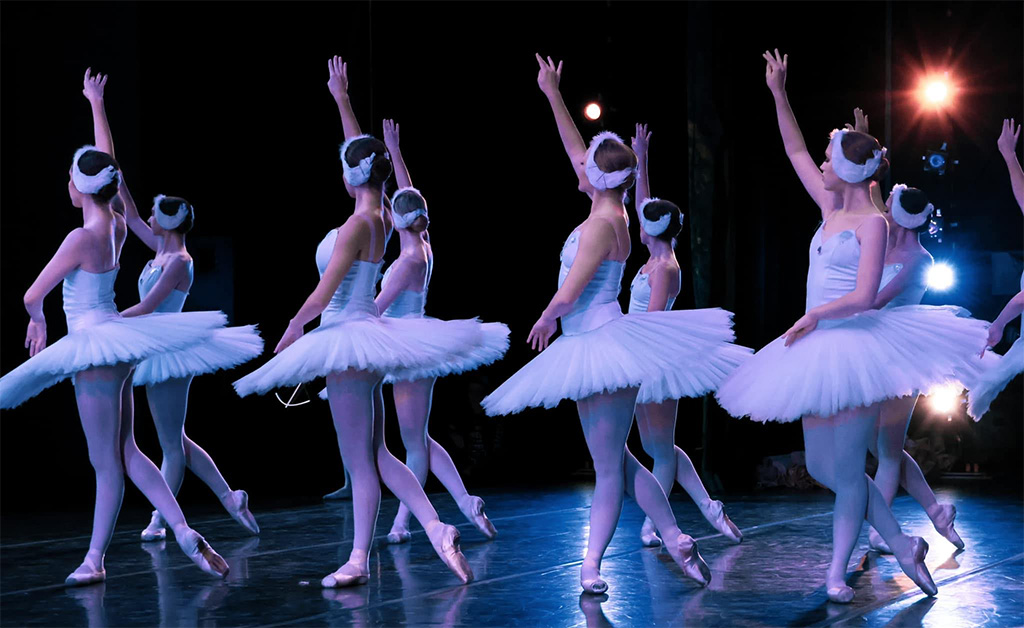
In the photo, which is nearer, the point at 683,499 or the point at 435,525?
the point at 435,525

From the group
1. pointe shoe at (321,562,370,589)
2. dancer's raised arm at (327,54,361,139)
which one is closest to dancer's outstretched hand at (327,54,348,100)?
dancer's raised arm at (327,54,361,139)

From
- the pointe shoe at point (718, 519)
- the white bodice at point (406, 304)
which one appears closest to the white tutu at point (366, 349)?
the white bodice at point (406, 304)

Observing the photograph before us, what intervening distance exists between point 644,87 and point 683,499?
2.94 m

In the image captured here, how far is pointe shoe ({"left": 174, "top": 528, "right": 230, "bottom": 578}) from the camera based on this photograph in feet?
13.6

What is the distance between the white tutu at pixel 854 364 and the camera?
3398 millimetres

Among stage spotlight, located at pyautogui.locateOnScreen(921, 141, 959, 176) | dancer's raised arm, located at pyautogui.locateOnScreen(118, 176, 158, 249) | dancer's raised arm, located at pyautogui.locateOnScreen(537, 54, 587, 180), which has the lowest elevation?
dancer's raised arm, located at pyautogui.locateOnScreen(118, 176, 158, 249)

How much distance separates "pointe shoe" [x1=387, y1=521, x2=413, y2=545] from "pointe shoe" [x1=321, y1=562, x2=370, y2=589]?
104cm

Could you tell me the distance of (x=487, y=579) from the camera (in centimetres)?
420

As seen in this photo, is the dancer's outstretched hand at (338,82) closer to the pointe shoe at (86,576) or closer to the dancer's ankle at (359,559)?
the dancer's ankle at (359,559)

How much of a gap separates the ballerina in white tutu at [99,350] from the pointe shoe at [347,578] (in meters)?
0.44

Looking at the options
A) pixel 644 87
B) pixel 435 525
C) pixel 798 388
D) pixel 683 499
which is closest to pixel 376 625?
pixel 435 525

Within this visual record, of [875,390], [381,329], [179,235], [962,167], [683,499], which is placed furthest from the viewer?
[962,167]

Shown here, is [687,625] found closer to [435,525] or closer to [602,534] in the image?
[602,534]

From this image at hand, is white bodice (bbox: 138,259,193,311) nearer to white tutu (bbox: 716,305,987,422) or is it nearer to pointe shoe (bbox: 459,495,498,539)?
pointe shoe (bbox: 459,495,498,539)
